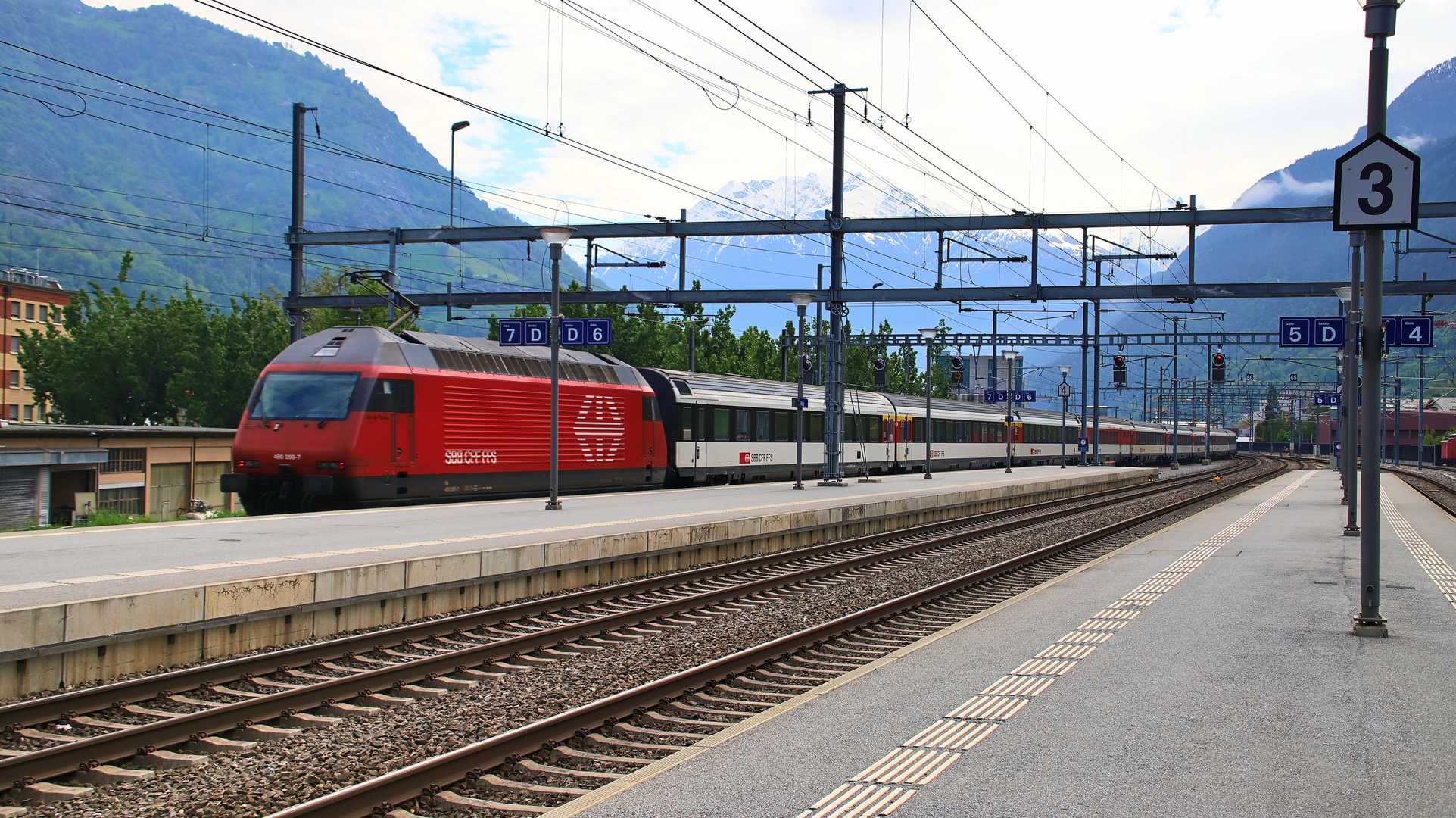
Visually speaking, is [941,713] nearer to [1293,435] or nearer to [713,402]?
[713,402]

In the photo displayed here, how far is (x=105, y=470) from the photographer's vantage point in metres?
34.5

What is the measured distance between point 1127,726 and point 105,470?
35269mm

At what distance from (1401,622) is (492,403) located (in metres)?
17.5

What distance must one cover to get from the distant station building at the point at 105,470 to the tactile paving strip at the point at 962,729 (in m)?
28.2

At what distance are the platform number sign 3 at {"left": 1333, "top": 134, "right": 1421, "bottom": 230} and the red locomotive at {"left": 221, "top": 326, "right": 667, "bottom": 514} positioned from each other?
16.1m

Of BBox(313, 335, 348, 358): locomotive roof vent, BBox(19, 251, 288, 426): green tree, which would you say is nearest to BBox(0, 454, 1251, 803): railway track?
BBox(313, 335, 348, 358): locomotive roof vent

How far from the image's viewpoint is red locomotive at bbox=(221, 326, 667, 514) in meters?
20.2

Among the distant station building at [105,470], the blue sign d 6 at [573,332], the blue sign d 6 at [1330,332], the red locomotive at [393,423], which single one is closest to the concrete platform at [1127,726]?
the blue sign d 6 at [1330,332]

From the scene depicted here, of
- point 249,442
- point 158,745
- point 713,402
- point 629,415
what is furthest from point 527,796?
point 713,402

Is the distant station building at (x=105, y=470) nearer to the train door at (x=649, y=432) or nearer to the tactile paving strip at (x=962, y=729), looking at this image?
the train door at (x=649, y=432)

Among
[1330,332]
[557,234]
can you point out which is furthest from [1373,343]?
[1330,332]

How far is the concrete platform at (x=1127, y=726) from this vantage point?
18.9ft

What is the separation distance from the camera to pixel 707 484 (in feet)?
115

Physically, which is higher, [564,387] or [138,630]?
[564,387]
